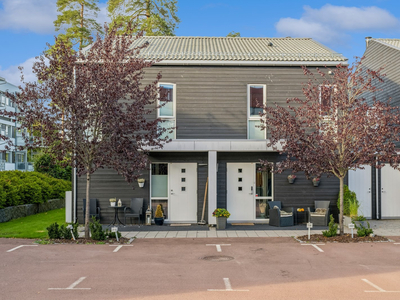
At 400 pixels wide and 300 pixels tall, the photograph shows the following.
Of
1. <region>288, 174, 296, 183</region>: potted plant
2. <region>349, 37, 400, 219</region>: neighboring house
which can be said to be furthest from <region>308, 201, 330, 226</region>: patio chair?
<region>349, 37, 400, 219</region>: neighboring house

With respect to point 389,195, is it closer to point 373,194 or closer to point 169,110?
point 373,194

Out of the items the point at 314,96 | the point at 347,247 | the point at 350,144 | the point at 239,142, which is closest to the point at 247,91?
the point at 239,142

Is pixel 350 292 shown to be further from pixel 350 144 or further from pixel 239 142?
pixel 239 142

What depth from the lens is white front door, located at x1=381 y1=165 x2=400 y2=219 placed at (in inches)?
637

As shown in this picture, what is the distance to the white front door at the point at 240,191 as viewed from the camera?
15.2m

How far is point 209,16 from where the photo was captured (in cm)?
1838

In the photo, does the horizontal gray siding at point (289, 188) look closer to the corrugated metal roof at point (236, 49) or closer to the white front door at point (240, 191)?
the white front door at point (240, 191)

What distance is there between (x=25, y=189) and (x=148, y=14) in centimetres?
1643

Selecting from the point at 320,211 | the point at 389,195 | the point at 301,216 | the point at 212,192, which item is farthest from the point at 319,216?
the point at 389,195

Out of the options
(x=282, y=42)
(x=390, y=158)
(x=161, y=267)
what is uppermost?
(x=282, y=42)

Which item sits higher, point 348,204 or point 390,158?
point 390,158

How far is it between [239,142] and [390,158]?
4631 millimetres

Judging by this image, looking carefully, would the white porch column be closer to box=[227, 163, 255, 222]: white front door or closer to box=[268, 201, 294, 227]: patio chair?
box=[227, 163, 255, 222]: white front door

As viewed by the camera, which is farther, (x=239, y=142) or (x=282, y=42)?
(x=282, y=42)
